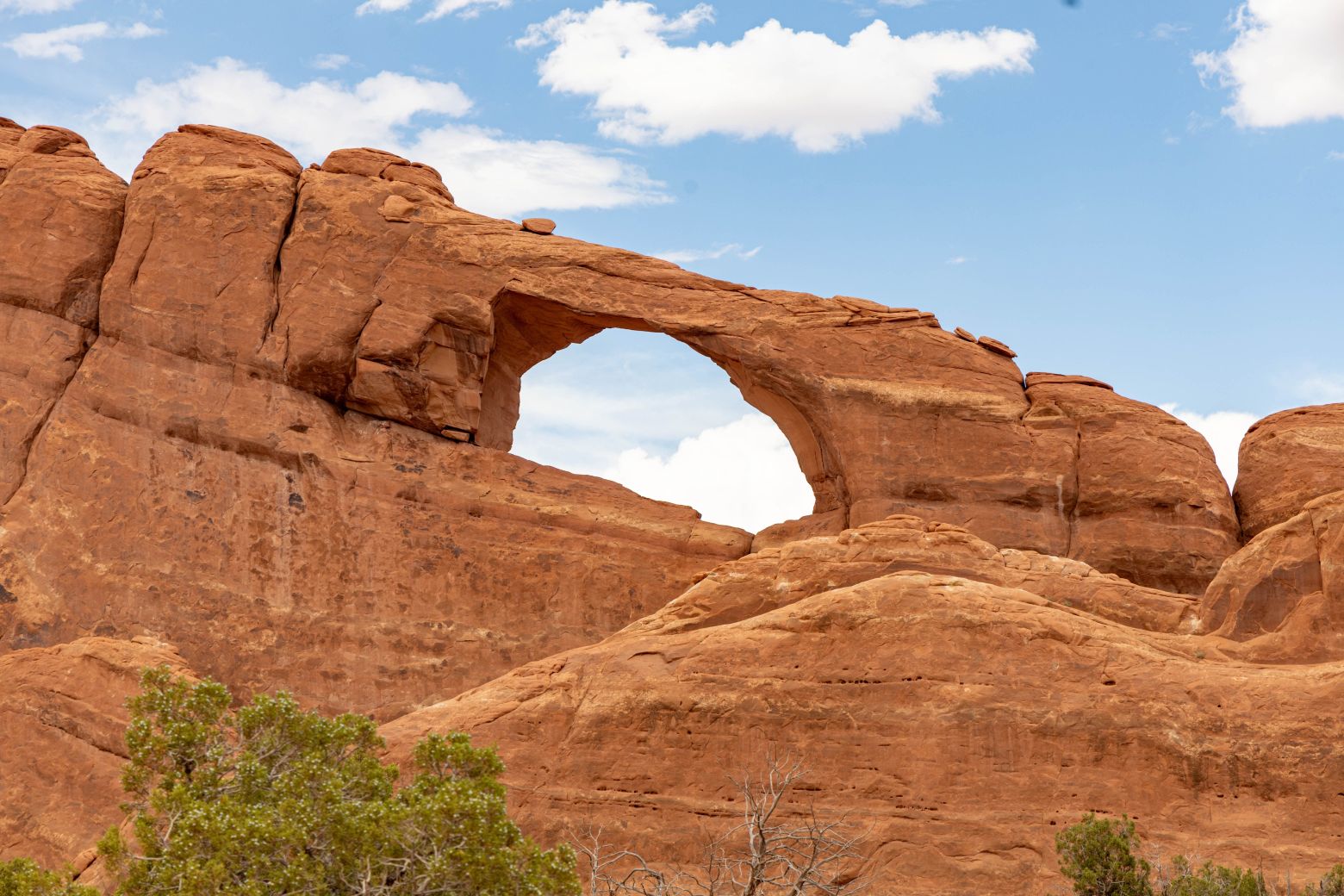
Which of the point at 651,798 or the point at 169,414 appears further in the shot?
the point at 169,414

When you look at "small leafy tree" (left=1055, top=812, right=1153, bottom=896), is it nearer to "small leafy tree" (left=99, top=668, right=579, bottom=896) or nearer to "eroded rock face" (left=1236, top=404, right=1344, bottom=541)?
"small leafy tree" (left=99, top=668, right=579, bottom=896)

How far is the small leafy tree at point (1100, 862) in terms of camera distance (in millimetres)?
20016

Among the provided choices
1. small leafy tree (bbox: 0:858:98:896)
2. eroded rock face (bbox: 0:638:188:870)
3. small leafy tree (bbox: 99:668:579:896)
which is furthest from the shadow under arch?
small leafy tree (bbox: 0:858:98:896)

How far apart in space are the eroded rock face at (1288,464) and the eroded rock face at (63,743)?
21.2 meters

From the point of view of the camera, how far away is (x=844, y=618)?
77.3ft

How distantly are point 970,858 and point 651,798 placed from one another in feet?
13.8

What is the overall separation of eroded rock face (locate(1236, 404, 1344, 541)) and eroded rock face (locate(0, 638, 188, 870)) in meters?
21.2

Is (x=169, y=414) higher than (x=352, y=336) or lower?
lower

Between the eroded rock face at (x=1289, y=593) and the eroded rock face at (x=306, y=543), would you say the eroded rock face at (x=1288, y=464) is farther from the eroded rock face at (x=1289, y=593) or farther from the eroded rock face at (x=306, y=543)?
the eroded rock face at (x=306, y=543)

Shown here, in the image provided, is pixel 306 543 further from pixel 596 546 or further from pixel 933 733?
pixel 933 733

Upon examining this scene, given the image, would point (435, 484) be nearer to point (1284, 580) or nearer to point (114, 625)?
point (114, 625)

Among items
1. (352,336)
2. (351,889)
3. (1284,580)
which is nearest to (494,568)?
(352,336)

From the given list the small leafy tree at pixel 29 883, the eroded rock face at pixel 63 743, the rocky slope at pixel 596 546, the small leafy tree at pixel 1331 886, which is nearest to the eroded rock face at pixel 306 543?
the rocky slope at pixel 596 546

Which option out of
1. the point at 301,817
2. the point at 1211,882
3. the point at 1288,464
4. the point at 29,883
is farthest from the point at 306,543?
the point at 1288,464
